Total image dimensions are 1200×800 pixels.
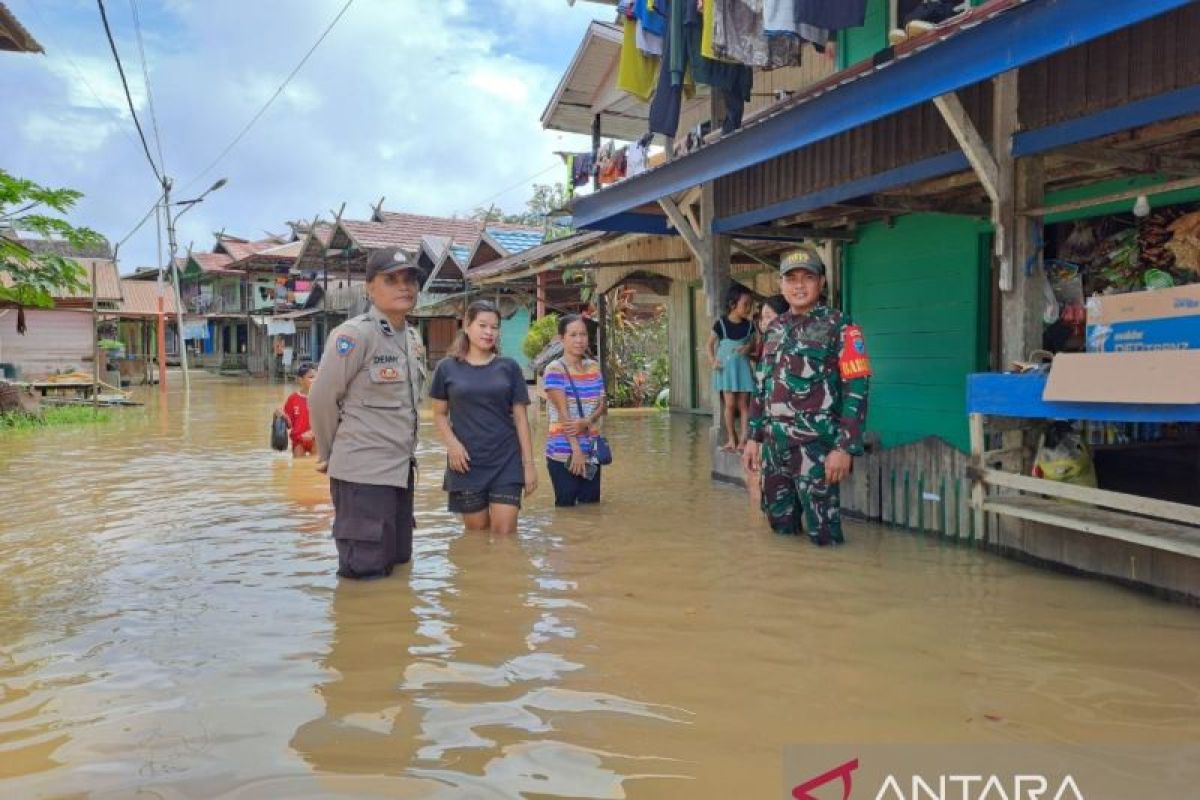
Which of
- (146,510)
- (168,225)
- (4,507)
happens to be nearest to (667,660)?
(146,510)

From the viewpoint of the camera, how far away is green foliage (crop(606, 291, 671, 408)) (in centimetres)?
1845

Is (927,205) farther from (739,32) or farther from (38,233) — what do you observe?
(38,233)

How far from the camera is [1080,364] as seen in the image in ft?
14.0

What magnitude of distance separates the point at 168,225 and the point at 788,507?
31232mm

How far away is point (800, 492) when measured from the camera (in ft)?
17.9

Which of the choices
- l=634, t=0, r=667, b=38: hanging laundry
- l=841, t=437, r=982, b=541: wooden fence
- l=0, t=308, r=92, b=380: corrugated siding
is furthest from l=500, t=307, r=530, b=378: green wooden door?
l=841, t=437, r=982, b=541: wooden fence

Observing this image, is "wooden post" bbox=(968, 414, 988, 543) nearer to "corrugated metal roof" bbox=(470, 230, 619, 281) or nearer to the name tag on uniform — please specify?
the name tag on uniform

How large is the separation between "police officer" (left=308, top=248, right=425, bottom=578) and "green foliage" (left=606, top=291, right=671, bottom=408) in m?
13.5

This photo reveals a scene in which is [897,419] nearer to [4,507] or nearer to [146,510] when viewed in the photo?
[146,510]

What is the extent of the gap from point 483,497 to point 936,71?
3604mm

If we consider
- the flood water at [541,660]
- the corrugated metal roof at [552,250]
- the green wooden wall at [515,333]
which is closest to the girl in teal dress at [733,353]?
the flood water at [541,660]

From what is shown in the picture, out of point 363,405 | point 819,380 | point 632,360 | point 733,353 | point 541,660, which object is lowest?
point 541,660

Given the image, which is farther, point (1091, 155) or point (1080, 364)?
point (1091, 155)

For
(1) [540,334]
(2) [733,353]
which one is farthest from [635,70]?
(1) [540,334]
